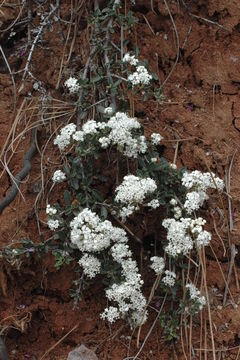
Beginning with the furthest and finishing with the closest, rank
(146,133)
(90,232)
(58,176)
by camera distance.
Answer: (146,133), (58,176), (90,232)

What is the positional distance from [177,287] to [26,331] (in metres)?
0.68

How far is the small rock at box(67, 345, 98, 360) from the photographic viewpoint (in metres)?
2.48

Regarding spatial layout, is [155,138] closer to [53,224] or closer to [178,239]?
[178,239]

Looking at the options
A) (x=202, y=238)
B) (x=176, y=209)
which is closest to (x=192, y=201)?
(x=176, y=209)

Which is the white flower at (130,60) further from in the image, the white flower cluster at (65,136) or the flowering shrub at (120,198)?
the white flower cluster at (65,136)

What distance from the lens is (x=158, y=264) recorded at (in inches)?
96.8

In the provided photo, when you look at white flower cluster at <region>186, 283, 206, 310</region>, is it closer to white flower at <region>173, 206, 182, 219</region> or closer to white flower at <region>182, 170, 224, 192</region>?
white flower at <region>173, 206, 182, 219</region>

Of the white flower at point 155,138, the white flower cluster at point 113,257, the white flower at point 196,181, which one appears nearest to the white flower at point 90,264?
the white flower cluster at point 113,257

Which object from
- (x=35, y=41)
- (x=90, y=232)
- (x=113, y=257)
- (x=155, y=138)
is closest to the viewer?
(x=90, y=232)

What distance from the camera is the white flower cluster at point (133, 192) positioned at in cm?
236

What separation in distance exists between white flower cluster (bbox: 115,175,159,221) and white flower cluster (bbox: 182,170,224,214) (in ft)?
0.49

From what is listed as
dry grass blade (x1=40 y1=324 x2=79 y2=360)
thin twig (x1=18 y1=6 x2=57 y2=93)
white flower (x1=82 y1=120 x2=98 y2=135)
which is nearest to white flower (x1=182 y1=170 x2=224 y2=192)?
white flower (x1=82 y1=120 x2=98 y2=135)

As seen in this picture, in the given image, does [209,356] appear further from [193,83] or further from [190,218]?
[193,83]

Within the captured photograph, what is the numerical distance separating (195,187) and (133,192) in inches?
11.4
